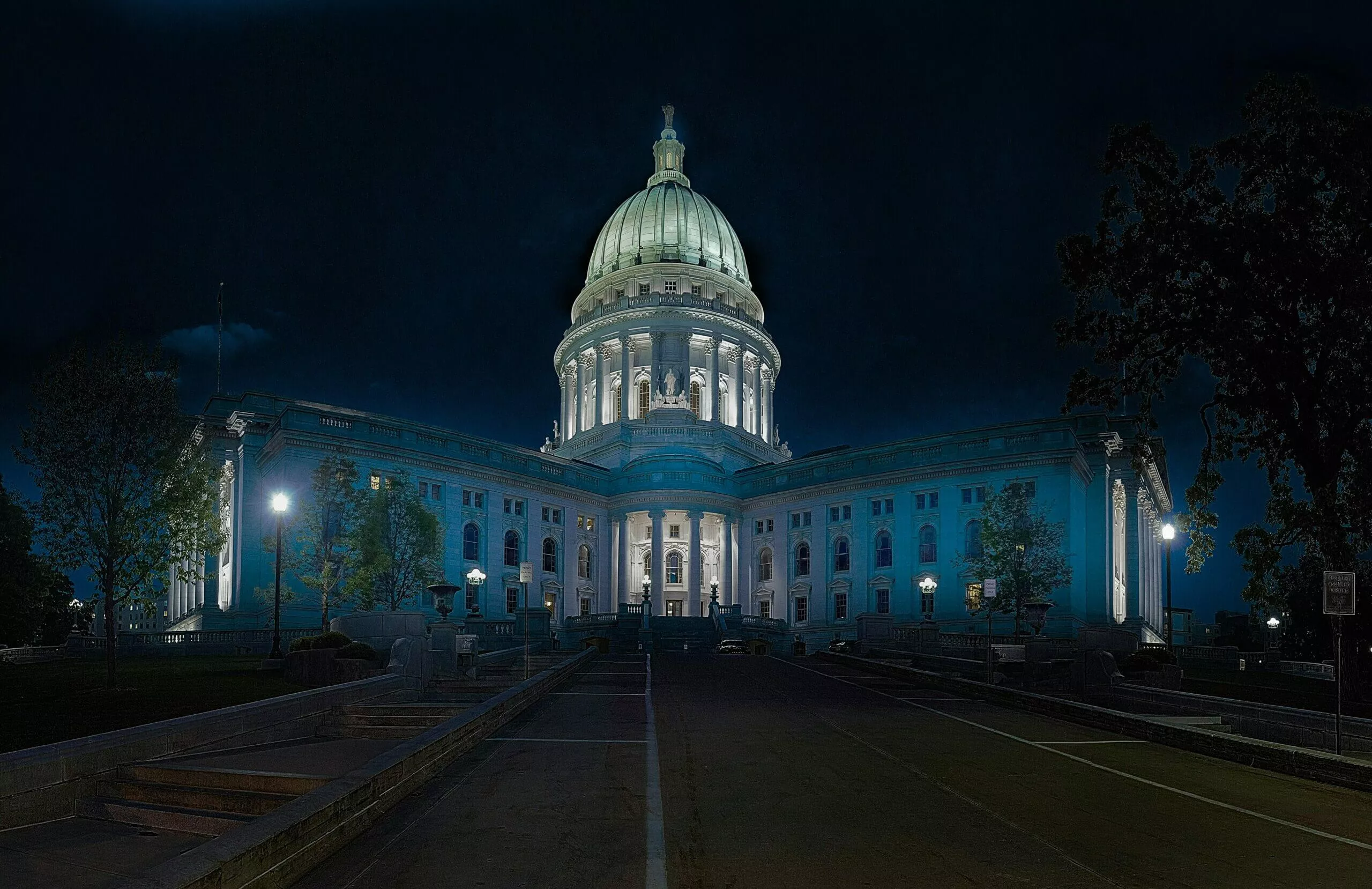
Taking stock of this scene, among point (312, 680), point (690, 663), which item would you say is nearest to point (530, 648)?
point (690, 663)

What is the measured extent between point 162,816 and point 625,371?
96173 millimetres

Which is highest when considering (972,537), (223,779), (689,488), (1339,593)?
(689,488)

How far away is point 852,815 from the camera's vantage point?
12031mm

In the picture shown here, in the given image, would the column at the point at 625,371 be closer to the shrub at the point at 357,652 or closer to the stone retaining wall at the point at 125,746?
the shrub at the point at 357,652

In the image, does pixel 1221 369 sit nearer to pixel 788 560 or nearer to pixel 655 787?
pixel 655 787

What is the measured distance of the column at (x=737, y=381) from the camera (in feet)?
357

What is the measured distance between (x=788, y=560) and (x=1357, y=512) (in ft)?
222

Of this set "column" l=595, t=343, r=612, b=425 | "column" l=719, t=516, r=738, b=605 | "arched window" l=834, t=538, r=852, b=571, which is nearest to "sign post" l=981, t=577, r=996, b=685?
"arched window" l=834, t=538, r=852, b=571

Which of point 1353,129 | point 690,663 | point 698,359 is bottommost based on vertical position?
point 690,663

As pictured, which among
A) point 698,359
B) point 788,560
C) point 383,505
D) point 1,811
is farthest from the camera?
point 698,359

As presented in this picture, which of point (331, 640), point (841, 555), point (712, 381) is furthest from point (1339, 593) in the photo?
point (712, 381)

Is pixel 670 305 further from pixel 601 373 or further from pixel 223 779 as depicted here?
pixel 223 779

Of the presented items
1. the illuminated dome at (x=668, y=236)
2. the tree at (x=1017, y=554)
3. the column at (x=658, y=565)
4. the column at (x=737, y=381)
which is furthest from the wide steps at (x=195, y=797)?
the illuminated dome at (x=668, y=236)

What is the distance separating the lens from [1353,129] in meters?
21.9
